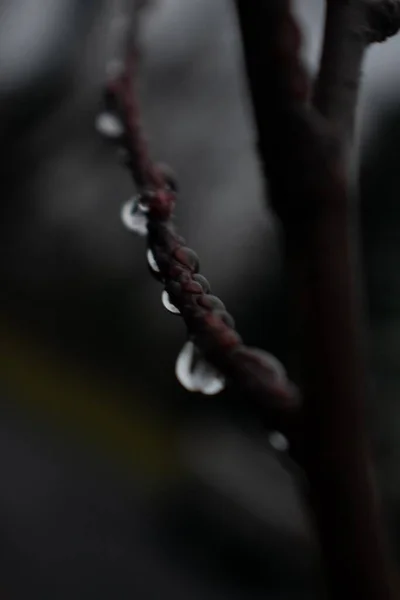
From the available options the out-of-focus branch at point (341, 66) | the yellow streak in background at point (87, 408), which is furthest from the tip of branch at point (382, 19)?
the yellow streak in background at point (87, 408)

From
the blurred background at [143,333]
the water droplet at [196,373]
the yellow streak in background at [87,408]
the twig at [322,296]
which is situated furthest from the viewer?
the yellow streak in background at [87,408]

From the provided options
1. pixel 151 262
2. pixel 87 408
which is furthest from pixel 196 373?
pixel 87 408

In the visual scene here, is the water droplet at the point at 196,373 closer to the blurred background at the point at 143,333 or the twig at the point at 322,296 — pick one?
the twig at the point at 322,296

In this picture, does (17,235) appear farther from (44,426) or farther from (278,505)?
(278,505)

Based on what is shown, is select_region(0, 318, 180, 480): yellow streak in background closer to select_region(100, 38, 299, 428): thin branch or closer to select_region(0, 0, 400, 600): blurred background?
select_region(0, 0, 400, 600): blurred background

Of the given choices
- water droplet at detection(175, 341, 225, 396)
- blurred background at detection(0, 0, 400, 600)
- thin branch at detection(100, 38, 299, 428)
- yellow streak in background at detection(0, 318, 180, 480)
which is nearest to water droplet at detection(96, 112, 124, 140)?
thin branch at detection(100, 38, 299, 428)

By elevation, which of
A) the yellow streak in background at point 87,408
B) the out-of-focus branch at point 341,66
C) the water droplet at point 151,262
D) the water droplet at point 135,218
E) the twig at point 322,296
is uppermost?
the yellow streak in background at point 87,408

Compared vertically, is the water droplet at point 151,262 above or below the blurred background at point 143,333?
below

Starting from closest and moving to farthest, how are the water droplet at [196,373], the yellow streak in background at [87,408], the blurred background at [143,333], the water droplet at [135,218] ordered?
the water droplet at [196,373]
the water droplet at [135,218]
the blurred background at [143,333]
the yellow streak in background at [87,408]
